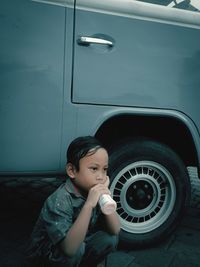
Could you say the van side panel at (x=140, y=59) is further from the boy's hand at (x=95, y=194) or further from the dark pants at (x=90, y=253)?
the dark pants at (x=90, y=253)

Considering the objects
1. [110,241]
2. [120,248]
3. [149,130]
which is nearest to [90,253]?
[110,241]

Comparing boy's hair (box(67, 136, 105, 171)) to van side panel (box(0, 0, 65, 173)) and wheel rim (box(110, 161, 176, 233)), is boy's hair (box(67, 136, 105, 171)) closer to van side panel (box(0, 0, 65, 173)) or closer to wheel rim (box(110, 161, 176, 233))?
van side panel (box(0, 0, 65, 173))

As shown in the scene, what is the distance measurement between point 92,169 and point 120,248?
102 cm

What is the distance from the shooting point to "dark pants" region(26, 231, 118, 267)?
1.61 m

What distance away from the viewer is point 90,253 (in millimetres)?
1714

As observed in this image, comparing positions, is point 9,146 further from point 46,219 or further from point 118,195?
point 118,195

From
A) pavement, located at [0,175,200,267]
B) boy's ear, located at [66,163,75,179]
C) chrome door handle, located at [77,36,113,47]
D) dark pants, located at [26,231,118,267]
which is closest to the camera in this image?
dark pants, located at [26,231,118,267]

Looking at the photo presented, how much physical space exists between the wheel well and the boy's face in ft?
2.36

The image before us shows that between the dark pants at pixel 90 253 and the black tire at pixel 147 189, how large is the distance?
24.7 inches

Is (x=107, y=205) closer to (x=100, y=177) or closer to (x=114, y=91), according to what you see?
(x=100, y=177)

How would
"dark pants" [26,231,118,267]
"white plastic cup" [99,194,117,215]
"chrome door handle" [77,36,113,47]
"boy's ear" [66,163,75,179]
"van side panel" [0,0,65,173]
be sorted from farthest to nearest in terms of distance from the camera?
"chrome door handle" [77,36,113,47] → "van side panel" [0,0,65,173] → "boy's ear" [66,163,75,179] → "dark pants" [26,231,118,267] → "white plastic cup" [99,194,117,215]

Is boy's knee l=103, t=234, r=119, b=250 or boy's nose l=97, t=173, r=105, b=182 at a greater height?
boy's nose l=97, t=173, r=105, b=182

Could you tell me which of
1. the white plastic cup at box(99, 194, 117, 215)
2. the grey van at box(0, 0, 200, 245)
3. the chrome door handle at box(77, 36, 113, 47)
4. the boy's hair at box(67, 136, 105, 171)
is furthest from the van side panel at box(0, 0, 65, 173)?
the white plastic cup at box(99, 194, 117, 215)

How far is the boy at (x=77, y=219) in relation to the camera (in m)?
1.54
